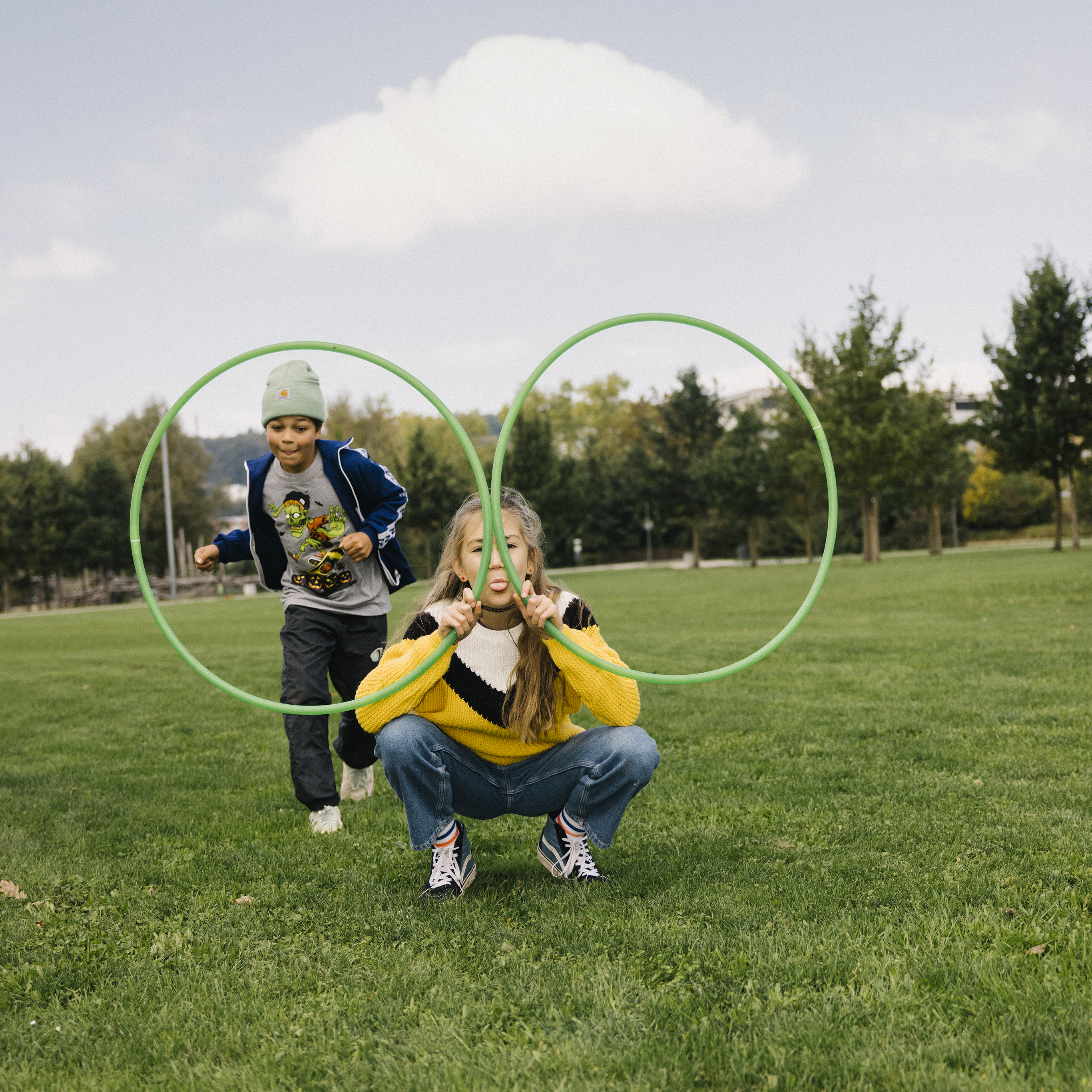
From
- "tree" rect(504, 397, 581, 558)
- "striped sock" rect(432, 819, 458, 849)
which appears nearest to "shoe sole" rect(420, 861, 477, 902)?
"striped sock" rect(432, 819, 458, 849)

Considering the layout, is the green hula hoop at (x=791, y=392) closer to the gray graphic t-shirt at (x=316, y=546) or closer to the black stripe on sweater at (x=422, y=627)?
the black stripe on sweater at (x=422, y=627)

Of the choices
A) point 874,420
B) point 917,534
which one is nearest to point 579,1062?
point 874,420

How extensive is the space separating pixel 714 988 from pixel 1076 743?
4184 millimetres

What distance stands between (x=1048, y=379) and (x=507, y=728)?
120ft

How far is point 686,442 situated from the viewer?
52.4 m

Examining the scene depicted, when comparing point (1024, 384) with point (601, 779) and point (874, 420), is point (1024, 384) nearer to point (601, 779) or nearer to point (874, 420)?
point (874, 420)

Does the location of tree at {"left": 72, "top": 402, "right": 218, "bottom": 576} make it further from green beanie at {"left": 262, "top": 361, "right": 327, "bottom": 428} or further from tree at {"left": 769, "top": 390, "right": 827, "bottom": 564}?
green beanie at {"left": 262, "top": 361, "right": 327, "bottom": 428}

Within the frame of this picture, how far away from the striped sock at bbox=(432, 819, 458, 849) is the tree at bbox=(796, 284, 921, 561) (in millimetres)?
33692

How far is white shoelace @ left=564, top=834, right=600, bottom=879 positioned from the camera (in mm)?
4008

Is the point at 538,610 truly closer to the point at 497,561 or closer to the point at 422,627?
the point at 497,561

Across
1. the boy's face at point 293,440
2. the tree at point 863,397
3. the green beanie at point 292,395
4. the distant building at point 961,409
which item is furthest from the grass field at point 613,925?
the distant building at point 961,409

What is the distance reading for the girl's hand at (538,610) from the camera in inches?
149

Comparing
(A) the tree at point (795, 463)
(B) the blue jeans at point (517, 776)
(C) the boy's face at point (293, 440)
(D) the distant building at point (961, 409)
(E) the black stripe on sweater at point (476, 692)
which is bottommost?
→ (B) the blue jeans at point (517, 776)

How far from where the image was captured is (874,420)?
3672cm
